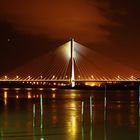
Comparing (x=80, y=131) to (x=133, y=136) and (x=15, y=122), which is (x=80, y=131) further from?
(x=15, y=122)

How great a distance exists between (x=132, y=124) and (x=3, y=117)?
6.64m

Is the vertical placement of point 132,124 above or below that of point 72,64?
below

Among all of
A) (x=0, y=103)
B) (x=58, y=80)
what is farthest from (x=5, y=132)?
(x=58, y=80)

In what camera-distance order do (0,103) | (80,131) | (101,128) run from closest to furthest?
(80,131)
(101,128)
(0,103)

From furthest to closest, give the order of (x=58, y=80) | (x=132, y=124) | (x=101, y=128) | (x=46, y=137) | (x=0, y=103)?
1. (x=58, y=80)
2. (x=0, y=103)
3. (x=132, y=124)
4. (x=101, y=128)
5. (x=46, y=137)

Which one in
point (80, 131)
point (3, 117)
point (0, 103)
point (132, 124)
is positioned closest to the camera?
point (80, 131)

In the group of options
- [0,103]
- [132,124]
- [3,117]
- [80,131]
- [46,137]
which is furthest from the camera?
[0,103]

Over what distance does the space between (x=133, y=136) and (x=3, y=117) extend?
903 centimetres

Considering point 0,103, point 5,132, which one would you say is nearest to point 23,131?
point 5,132

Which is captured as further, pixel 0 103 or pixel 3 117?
pixel 0 103

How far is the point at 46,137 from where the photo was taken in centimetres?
1487

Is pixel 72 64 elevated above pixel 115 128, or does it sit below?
above

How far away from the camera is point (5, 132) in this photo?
16.3m

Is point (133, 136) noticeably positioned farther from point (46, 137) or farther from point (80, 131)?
point (46, 137)
